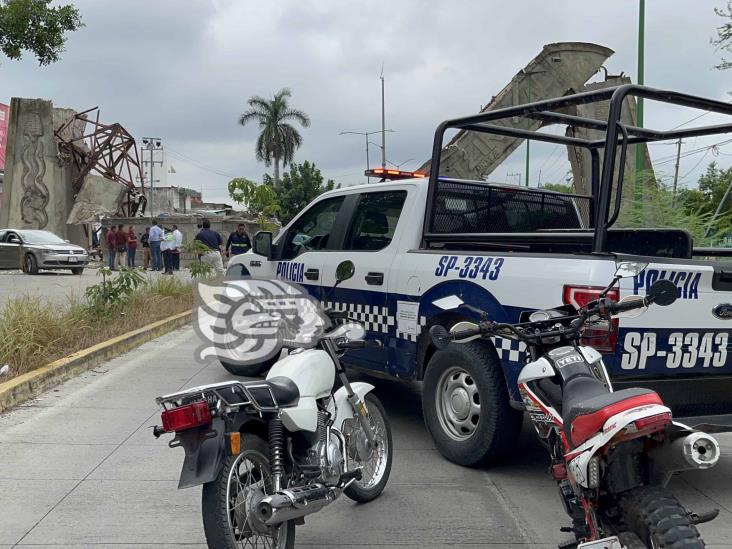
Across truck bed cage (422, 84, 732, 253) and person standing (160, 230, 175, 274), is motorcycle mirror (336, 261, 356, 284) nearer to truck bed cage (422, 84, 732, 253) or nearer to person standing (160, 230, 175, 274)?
truck bed cage (422, 84, 732, 253)

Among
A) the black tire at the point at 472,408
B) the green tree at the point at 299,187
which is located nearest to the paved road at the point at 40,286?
the black tire at the point at 472,408


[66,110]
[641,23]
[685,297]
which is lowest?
[685,297]

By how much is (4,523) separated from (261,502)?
1757 millimetres

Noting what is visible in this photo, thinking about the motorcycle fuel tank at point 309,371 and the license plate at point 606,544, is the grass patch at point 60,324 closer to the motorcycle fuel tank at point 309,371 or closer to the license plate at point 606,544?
the motorcycle fuel tank at point 309,371

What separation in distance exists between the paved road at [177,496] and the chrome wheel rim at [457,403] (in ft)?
0.88

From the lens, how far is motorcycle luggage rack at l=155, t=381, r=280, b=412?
320 cm

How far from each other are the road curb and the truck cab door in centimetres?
283

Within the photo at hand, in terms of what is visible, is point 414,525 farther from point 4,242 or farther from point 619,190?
point 4,242

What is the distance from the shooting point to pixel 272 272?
770 cm

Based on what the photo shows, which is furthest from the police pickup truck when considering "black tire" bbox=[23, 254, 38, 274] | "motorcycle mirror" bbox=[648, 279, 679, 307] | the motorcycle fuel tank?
"black tire" bbox=[23, 254, 38, 274]

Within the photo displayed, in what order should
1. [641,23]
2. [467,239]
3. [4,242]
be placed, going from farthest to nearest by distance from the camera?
[4,242]
[641,23]
[467,239]

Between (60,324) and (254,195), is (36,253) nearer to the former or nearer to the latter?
(254,195)

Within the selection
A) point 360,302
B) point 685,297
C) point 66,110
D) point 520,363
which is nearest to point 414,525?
point 520,363

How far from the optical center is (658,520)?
2555 mm
